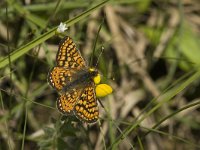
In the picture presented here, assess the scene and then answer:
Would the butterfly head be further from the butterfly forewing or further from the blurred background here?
the blurred background

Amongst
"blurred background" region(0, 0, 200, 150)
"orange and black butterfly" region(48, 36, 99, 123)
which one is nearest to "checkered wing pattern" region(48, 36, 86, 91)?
"orange and black butterfly" region(48, 36, 99, 123)

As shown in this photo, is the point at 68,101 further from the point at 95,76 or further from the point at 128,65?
the point at 128,65

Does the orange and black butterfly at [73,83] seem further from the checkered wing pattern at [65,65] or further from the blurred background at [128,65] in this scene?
the blurred background at [128,65]

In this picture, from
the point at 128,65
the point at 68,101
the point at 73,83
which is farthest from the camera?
the point at 128,65

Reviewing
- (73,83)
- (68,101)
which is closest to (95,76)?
(73,83)

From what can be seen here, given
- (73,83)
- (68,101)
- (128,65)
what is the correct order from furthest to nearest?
(128,65) → (73,83) → (68,101)

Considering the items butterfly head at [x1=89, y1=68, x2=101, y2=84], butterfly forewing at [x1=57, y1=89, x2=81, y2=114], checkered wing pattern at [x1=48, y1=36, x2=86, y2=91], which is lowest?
butterfly forewing at [x1=57, y1=89, x2=81, y2=114]

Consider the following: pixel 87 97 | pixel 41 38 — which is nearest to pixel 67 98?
pixel 87 97

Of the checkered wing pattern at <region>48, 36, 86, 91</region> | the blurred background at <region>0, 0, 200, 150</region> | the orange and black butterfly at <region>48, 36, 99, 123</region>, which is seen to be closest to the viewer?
the orange and black butterfly at <region>48, 36, 99, 123</region>
